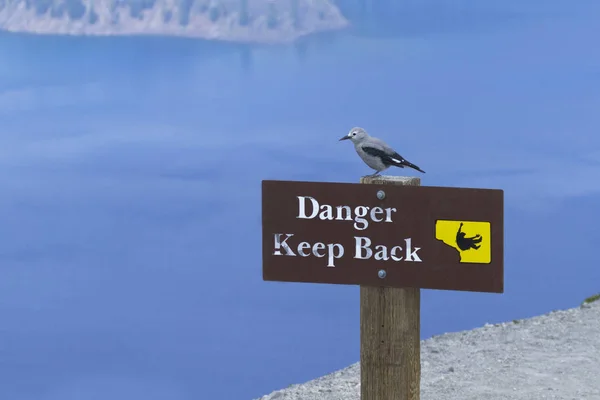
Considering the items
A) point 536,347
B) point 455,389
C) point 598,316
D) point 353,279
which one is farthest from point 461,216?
point 598,316

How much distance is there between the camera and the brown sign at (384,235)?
20.9ft

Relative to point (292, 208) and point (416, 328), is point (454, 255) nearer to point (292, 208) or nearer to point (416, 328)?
point (416, 328)

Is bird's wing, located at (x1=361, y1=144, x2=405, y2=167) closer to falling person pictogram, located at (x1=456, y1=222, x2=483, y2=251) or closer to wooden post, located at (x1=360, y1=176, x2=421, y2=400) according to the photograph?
wooden post, located at (x1=360, y1=176, x2=421, y2=400)

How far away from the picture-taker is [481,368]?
1077 centimetres

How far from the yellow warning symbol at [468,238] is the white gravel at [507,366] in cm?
371

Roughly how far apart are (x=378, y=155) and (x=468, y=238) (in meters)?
0.98

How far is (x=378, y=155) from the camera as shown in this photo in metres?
7.10

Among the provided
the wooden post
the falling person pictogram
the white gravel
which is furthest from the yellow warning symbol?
the white gravel

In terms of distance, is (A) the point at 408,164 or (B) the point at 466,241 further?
(A) the point at 408,164

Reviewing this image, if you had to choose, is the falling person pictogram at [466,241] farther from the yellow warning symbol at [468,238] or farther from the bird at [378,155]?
the bird at [378,155]

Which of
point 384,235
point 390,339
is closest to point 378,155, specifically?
point 384,235

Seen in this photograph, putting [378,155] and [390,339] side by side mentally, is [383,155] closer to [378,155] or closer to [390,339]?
[378,155]

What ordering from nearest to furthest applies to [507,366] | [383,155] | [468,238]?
1. [468,238]
2. [383,155]
3. [507,366]

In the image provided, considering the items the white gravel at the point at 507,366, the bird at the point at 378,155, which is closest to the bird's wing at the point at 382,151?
the bird at the point at 378,155
